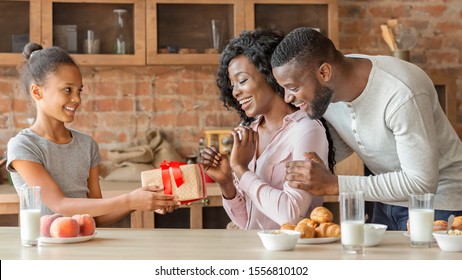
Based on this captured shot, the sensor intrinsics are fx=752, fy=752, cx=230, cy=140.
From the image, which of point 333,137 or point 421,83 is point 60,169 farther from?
point 421,83

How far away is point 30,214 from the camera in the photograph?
215cm

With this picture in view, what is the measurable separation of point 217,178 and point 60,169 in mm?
583

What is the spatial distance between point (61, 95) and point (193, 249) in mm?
935

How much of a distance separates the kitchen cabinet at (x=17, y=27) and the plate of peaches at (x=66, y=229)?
2239 millimetres

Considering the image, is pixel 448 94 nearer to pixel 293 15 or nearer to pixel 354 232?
pixel 293 15

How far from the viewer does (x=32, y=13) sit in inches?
170

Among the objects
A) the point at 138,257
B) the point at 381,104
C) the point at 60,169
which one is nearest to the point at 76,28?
the point at 60,169

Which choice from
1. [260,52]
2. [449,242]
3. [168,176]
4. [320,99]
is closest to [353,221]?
[449,242]

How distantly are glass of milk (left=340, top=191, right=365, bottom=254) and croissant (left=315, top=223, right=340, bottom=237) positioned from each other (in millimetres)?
158

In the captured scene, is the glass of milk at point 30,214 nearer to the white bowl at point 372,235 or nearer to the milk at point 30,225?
the milk at point 30,225

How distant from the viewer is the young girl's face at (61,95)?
2740 mm

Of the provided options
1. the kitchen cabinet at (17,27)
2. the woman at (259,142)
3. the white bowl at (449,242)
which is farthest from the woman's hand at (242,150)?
the kitchen cabinet at (17,27)
